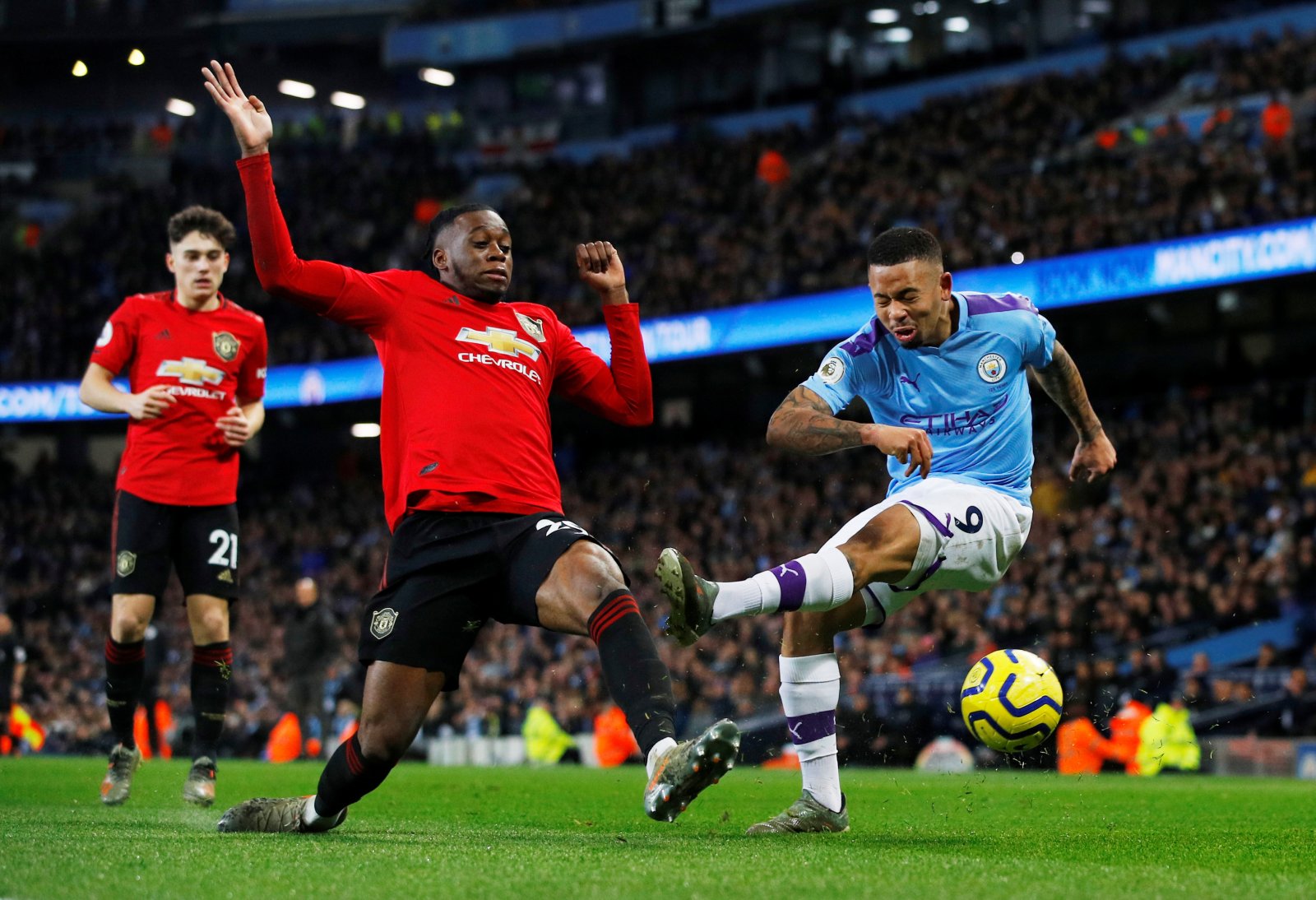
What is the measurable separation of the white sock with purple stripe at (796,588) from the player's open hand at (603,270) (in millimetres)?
1064

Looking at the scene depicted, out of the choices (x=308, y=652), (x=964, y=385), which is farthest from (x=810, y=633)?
(x=308, y=652)

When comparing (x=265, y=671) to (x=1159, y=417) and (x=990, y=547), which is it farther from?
(x=990, y=547)

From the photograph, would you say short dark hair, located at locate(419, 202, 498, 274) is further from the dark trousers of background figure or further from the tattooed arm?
the dark trousers of background figure

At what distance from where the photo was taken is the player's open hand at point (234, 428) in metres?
6.94

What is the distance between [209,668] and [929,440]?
3.71 m

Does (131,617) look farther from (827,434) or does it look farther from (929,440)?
(929,440)

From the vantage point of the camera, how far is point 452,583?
15.7 ft

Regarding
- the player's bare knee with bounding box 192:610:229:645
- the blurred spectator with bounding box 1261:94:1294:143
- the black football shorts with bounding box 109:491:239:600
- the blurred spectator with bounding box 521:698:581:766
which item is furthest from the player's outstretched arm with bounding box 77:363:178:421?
the blurred spectator with bounding box 1261:94:1294:143

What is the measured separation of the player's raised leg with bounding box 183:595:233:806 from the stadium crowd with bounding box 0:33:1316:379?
1472 cm

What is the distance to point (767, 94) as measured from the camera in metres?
35.9

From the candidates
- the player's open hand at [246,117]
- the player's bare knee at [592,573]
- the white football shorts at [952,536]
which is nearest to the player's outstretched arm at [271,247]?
the player's open hand at [246,117]

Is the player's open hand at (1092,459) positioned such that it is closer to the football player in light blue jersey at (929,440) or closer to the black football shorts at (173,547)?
the football player in light blue jersey at (929,440)

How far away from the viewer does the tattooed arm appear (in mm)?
4754

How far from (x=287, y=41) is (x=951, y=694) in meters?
32.3
